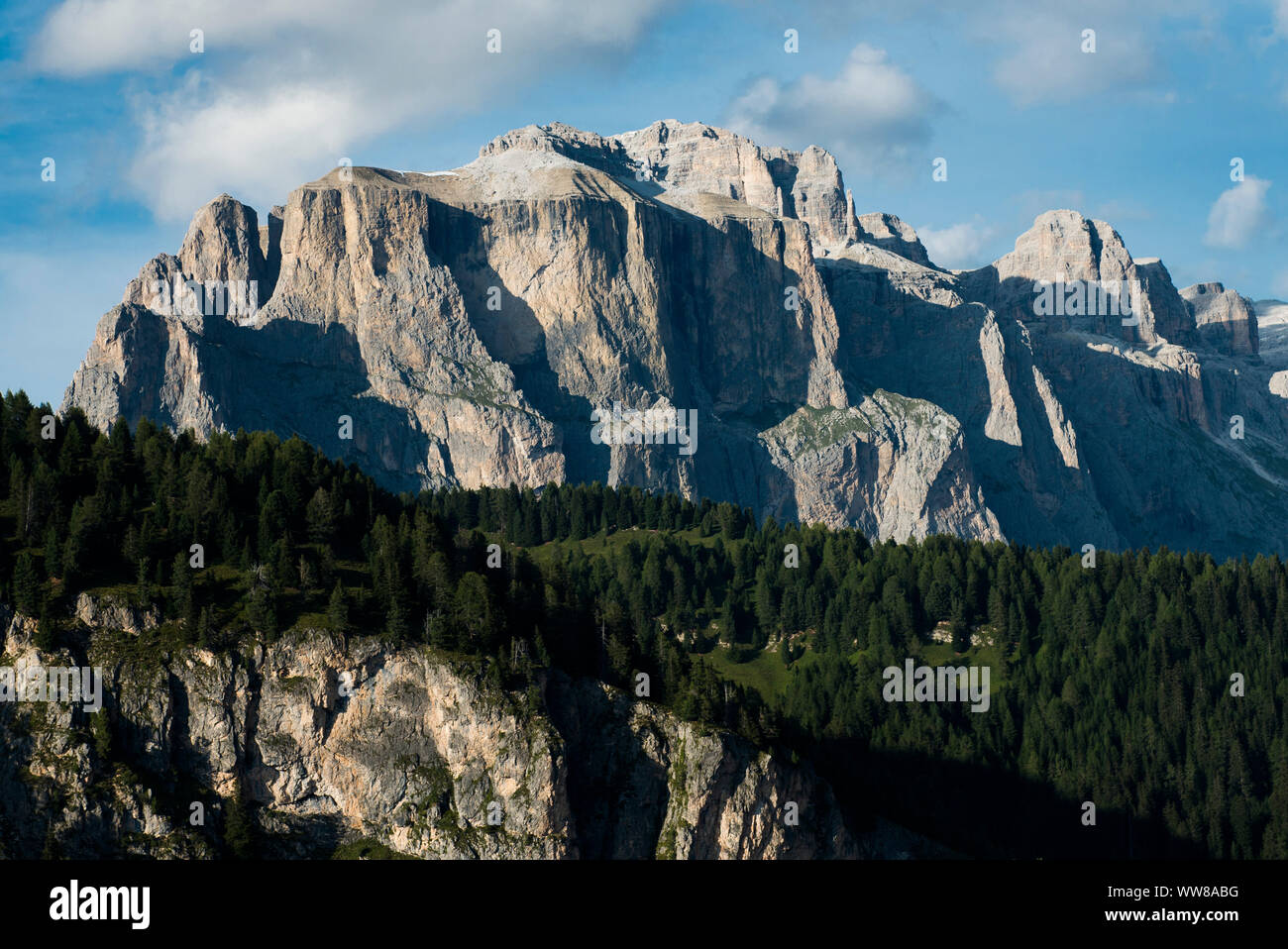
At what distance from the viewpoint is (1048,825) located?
191750mm

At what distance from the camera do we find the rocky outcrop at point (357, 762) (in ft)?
431
